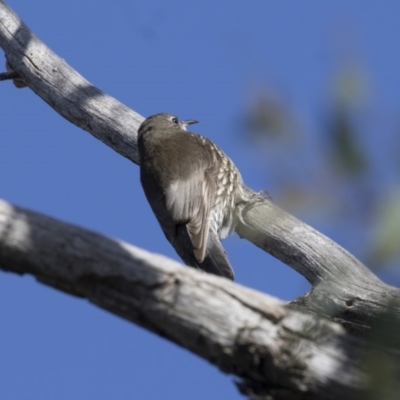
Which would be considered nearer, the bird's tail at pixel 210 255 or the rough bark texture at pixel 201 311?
the rough bark texture at pixel 201 311

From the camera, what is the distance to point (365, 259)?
4.35 feet

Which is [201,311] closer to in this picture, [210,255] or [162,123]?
[210,255]

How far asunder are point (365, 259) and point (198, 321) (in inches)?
40.2

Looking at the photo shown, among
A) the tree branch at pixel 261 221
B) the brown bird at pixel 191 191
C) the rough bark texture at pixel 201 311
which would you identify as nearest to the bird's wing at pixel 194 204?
the brown bird at pixel 191 191

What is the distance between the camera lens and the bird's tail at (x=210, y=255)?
526 centimetres

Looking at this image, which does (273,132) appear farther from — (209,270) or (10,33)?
(10,33)

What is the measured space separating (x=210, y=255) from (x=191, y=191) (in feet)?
1.67

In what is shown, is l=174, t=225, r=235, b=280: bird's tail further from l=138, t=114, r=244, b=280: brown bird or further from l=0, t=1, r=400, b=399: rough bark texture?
l=0, t=1, r=400, b=399: rough bark texture

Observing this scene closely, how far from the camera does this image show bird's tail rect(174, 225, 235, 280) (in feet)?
17.3

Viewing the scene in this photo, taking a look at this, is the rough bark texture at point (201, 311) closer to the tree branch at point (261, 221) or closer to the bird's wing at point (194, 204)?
the tree branch at point (261, 221)

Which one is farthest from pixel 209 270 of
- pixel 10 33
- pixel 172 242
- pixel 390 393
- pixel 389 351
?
pixel 390 393

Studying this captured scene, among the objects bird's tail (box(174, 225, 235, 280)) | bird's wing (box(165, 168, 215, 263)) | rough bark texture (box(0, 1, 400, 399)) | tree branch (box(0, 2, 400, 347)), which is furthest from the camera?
bird's wing (box(165, 168, 215, 263))

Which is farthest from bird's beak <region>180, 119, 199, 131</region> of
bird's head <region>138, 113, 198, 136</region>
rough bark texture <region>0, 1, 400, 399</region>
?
rough bark texture <region>0, 1, 400, 399</region>

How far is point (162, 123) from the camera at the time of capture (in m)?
6.26
